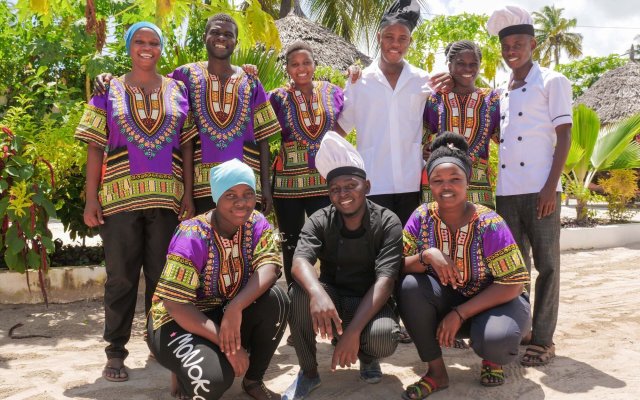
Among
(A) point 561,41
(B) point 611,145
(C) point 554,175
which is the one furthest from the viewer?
(A) point 561,41

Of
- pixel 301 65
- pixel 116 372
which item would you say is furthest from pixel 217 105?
pixel 116 372

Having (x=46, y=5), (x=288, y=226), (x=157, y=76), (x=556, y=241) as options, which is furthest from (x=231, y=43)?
(x=556, y=241)

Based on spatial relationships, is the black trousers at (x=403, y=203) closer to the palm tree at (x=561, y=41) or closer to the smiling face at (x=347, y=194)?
the smiling face at (x=347, y=194)

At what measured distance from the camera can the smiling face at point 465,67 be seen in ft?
12.7

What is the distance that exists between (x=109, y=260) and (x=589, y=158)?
8.53 metres

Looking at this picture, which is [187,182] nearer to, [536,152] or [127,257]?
[127,257]

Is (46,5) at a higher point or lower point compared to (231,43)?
higher

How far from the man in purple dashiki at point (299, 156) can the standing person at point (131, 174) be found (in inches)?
30.6

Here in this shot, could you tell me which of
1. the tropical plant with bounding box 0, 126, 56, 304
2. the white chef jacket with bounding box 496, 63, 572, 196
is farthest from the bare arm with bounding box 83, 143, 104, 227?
the white chef jacket with bounding box 496, 63, 572, 196

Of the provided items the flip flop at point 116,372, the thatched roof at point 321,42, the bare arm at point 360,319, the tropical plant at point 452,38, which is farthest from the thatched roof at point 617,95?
the flip flop at point 116,372

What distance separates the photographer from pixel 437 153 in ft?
10.8

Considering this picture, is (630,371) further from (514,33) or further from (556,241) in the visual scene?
(514,33)

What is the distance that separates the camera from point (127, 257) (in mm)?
3527

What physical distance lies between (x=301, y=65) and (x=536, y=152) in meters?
1.59
